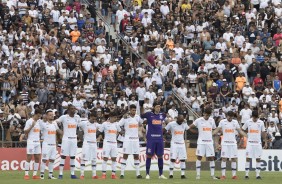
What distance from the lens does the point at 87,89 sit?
58.0 meters

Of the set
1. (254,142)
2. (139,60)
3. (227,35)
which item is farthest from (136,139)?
(227,35)

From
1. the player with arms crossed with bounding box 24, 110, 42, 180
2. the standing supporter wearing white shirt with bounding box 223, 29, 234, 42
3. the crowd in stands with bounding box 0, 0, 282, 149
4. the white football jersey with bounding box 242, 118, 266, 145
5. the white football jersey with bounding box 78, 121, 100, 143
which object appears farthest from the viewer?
the standing supporter wearing white shirt with bounding box 223, 29, 234, 42

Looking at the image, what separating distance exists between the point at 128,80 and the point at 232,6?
35.9ft

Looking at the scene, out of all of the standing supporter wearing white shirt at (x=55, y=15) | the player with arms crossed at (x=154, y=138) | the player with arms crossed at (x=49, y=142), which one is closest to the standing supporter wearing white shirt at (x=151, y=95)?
the standing supporter wearing white shirt at (x=55, y=15)

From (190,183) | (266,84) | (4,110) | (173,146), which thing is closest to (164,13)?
Result: (266,84)

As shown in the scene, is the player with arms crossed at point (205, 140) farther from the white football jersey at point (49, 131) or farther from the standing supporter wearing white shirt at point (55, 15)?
the standing supporter wearing white shirt at point (55, 15)

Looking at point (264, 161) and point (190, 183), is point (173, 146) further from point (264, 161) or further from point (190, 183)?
point (264, 161)

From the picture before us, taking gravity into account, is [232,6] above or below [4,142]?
above

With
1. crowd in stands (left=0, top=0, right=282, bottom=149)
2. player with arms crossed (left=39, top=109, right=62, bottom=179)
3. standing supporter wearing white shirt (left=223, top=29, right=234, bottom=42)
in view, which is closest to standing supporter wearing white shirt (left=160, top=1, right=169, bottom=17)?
crowd in stands (left=0, top=0, right=282, bottom=149)

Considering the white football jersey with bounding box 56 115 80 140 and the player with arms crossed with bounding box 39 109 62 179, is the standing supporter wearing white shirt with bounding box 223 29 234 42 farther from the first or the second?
the player with arms crossed with bounding box 39 109 62 179

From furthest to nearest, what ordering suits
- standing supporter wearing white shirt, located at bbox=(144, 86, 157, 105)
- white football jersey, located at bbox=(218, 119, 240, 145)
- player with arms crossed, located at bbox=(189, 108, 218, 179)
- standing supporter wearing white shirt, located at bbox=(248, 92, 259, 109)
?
standing supporter wearing white shirt, located at bbox=(248, 92, 259, 109) → standing supporter wearing white shirt, located at bbox=(144, 86, 157, 105) → white football jersey, located at bbox=(218, 119, 240, 145) → player with arms crossed, located at bbox=(189, 108, 218, 179)

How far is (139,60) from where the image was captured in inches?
2427

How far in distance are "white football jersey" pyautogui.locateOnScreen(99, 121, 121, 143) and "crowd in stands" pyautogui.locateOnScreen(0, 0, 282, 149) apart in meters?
5.93

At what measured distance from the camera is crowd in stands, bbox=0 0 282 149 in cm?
5675
